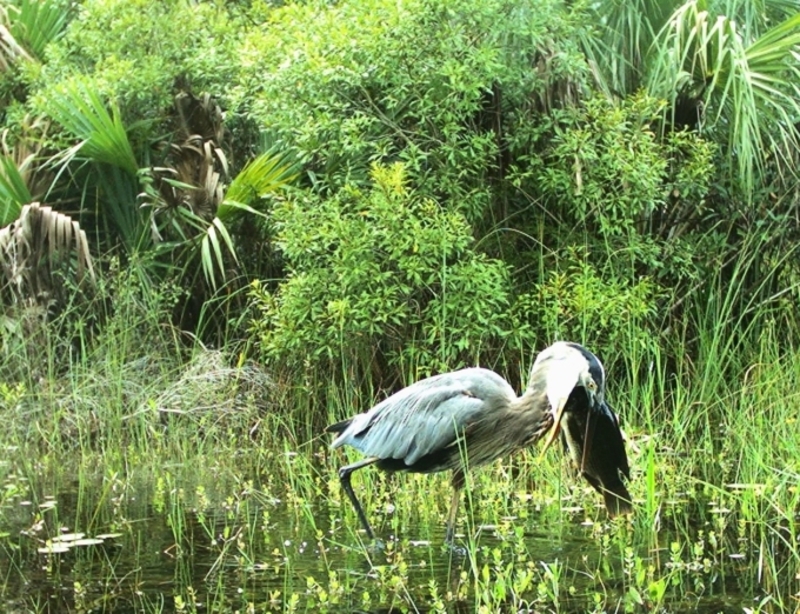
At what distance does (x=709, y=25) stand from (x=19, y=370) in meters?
5.16

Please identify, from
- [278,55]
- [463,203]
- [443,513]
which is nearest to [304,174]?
[278,55]

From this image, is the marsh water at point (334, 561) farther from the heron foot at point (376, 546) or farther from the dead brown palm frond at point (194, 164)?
the dead brown palm frond at point (194, 164)

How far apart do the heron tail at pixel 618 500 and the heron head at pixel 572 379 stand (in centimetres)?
35

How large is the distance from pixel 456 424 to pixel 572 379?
1.98 feet

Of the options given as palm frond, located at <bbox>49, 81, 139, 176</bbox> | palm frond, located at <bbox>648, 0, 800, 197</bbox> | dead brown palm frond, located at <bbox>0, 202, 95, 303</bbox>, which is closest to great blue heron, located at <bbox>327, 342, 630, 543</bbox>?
palm frond, located at <bbox>648, 0, 800, 197</bbox>

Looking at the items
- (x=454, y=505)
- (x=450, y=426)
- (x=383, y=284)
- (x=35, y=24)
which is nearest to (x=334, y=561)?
(x=454, y=505)

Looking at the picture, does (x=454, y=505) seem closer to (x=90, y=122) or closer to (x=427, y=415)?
(x=427, y=415)

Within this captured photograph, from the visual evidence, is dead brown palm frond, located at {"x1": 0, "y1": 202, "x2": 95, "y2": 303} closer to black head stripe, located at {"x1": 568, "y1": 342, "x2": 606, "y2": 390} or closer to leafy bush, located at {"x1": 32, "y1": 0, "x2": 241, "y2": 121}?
leafy bush, located at {"x1": 32, "y1": 0, "x2": 241, "y2": 121}

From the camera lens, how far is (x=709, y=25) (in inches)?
318

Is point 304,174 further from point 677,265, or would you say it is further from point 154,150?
point 677,265

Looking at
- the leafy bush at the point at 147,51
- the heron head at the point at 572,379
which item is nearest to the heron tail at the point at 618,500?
the heron head at the point at 572,379

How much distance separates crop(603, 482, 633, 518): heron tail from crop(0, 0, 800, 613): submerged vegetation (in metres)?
0.43

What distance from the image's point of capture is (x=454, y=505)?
16.4ft

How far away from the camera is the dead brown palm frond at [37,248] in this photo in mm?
8164
